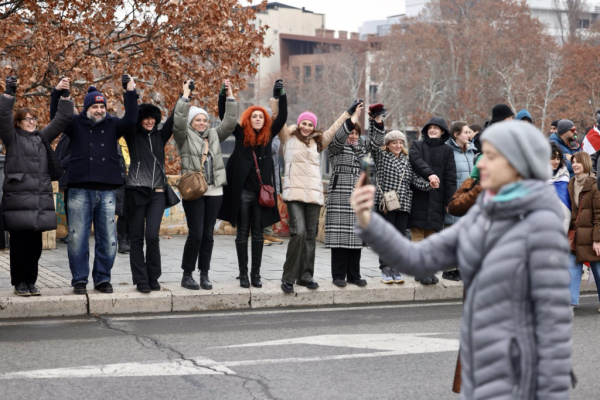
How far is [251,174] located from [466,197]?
13.5ft

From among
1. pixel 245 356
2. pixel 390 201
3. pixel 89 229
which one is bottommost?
pixel 245 356

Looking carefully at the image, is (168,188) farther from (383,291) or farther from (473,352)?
(473,352)

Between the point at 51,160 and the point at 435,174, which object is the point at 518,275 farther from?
the point at 435,174

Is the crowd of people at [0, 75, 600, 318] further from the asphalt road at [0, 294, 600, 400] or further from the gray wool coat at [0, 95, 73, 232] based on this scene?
the asphalt road at [0, 294, 600, 400]

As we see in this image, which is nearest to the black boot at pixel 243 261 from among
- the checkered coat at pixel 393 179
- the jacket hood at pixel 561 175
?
the checkered coat at pixel 393 179

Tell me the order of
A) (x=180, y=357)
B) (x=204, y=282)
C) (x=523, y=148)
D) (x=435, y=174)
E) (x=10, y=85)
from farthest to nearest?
1. (x=435, y=174)
2. (x=204, y=282)
3. (x=10, y=85)
4. (x=180, y=357)
5. (x=523, y=148)

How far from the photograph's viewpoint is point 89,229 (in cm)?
872

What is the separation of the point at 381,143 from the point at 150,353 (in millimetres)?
4252

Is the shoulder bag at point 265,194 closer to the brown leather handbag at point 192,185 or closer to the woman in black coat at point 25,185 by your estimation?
the brown leather handbag at point 192,185

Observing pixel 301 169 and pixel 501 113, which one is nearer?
pixel 501 113

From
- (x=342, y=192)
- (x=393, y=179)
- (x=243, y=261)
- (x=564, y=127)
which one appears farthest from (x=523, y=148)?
(x=564, y=127)

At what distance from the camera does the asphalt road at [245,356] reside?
18.7 feet

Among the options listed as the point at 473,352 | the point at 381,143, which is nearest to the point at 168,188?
the point at 381,143

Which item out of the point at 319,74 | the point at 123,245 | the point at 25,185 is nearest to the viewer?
the point at 25,185
